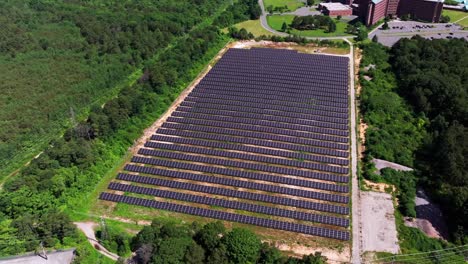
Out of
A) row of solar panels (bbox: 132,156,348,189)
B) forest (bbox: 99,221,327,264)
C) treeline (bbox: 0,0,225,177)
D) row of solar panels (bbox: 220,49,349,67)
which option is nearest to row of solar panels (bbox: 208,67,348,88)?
row of solar panels (bbox: 220,49,349,67)

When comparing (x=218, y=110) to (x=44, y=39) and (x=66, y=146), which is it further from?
(x=44, y=39)

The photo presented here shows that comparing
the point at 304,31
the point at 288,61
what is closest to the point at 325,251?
the point at 288,61

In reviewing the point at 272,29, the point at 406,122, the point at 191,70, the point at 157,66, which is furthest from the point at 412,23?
the point at 157,66

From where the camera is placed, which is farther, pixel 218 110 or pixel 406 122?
pixel 218 110

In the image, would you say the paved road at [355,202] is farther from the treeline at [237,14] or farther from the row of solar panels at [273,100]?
the treeline at [237,14]

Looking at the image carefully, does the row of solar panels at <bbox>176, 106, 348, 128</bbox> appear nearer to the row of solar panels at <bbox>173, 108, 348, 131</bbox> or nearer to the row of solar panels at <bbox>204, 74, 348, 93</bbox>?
the row of solar panels at <bbox>173, 108, 348, 131</bbox>

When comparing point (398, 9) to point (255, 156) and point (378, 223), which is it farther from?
point (378, 223)
